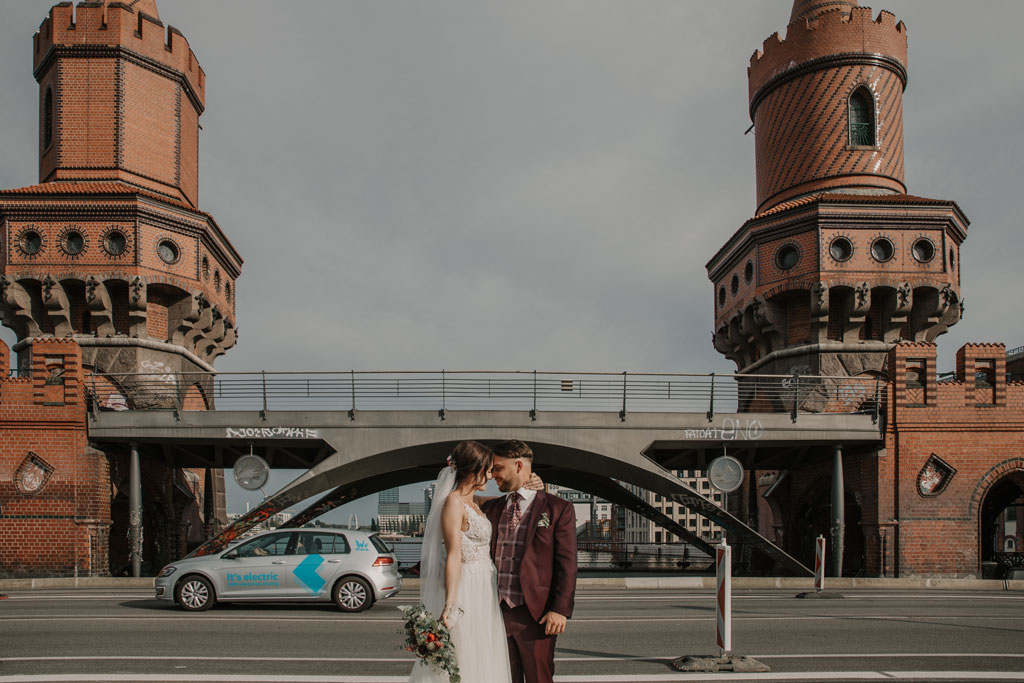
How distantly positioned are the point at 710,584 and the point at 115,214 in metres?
20.2

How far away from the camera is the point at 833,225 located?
1120 inches

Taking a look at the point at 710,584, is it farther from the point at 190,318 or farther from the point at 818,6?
the point at 818,6

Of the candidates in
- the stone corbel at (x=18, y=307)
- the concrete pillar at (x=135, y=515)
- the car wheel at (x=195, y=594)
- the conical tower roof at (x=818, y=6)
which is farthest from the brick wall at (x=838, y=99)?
the stone corbel at (x=18, y=307)

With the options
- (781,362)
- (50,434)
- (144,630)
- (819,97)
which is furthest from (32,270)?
(819,97)

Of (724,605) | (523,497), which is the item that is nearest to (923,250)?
(724,605)

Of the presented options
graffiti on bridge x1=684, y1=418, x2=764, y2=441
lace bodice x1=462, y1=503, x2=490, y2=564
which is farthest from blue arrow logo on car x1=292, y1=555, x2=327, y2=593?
graffiti on bridge x1=684, y1=418, x2=764, y2=441

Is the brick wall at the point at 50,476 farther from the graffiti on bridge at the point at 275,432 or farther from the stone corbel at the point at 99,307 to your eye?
the stone corbel at the point at 99,307

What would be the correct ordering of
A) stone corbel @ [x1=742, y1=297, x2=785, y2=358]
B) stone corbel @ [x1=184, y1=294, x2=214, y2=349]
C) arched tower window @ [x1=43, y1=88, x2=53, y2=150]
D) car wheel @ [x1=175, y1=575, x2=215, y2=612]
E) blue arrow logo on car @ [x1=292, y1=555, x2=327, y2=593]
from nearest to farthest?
car wheel @ [x1=175, y1=575, x2=215, y2=612], blue arrow logo on car @ [x1=292, y1=555, x2=327, y2=593], stone corbel @ [x1=184, y1=294, x2=214, y2=349], stone corbel @ [x1=742, y1=297, x2=785, y2=358], arched tower window @ [x1=43, y1=88, x2=53, y2=150]

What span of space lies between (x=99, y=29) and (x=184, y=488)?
1520cm

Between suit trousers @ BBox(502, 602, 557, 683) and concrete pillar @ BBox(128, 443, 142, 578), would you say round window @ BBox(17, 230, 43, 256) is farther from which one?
suit trousers @ BBox(502, 602, 557, 683)

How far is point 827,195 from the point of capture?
94.9 feet

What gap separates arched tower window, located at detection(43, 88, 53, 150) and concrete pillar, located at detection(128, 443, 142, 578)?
13.1 meters

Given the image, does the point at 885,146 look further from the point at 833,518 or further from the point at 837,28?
the point at 833,518

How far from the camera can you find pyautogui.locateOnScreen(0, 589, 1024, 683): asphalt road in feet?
27.4
